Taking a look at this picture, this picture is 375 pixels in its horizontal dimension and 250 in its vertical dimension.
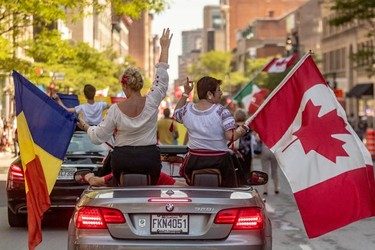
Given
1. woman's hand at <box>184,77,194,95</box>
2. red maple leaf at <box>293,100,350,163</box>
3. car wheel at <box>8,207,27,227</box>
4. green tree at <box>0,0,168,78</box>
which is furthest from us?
green tree at <box>0,0,168,78</box>

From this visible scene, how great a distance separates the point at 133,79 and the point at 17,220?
603cm

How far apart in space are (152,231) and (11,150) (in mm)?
36812

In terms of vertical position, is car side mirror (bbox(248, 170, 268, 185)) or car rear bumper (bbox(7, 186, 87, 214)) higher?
car side mirror (bbox(248, 170, 268, 185))

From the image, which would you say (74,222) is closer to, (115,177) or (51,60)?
(115,177)

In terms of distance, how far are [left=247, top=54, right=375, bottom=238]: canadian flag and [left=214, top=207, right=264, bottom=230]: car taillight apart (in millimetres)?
798

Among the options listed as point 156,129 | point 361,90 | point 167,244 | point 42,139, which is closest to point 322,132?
point 156,129

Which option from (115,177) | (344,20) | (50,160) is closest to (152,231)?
(115,177)

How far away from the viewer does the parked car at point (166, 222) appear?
293 inches

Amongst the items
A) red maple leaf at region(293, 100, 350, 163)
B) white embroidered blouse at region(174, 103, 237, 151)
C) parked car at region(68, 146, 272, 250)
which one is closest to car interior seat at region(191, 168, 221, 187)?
white embroidered blouse at region(174, 103, 237, 151)

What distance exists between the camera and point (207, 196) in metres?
7.59

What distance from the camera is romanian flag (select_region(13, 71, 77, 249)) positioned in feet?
29.1

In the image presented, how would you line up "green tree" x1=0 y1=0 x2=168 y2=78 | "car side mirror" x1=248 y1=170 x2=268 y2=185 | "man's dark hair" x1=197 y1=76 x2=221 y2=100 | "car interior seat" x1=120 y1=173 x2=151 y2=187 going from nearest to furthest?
"car interior seat" x1=120 y1=173 x2=151 y2=187
"man's dark hair" x1=197 y1=76 x2=221 y2=100
"car side mirror" x1=248 y1=170 x2=268 y2=185
"green tree" x1=0 y1=0 x2=168 y2=78

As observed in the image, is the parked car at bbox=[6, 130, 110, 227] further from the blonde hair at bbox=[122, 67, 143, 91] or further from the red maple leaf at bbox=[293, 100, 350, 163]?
the red maple leaf at bbox=[293, 100, 350, 163]

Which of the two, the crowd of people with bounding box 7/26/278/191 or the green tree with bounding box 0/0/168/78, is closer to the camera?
the crowd of people with bounding box 7/26/278/191
